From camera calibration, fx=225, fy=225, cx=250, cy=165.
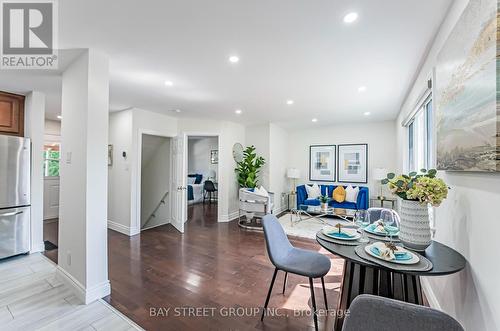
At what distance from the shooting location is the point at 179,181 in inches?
176

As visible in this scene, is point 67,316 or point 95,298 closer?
point 67,316

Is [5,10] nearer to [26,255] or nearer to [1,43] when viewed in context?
[1,43]

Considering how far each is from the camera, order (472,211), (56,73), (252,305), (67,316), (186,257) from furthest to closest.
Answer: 1. (186,257)
2. (56,73)
3. (252,305)
4. (67,316)
5. (472,211)

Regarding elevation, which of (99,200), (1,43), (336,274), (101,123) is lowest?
(336,274)

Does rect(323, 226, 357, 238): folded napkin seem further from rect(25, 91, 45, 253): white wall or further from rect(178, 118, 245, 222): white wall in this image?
rect(25, 91, 45, 253): white wall

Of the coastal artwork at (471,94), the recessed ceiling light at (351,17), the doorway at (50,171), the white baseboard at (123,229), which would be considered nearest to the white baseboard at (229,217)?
the white baseboard at (123,229)

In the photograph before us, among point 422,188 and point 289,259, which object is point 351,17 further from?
point 289,259

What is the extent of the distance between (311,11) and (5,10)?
7.22ft

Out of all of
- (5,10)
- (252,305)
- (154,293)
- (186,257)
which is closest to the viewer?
(5,10)

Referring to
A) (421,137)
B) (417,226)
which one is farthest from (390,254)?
(421,137)

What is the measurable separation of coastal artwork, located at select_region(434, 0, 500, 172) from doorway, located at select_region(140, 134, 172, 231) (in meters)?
4.61

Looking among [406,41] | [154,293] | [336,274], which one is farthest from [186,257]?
[406,41]

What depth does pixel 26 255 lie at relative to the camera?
3.28 meters

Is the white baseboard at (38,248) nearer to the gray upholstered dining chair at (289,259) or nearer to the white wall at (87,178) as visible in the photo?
the white wall at (87,178)
